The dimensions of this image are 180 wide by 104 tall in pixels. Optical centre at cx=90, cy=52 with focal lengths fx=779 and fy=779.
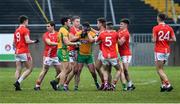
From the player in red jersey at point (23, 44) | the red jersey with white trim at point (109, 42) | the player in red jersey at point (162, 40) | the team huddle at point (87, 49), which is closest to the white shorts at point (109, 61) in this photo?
the team huddle at point (87, 49)

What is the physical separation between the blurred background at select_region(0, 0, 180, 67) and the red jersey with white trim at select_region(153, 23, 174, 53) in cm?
2009

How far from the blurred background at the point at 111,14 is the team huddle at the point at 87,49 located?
19.0 meters

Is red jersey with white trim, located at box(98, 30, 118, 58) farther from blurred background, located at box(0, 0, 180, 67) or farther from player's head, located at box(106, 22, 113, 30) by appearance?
blurred background, located at box(0, 0, 180, 67)

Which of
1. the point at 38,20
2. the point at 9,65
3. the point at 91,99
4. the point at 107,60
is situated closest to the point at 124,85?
the point at 107,60

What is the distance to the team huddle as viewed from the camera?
21.6m

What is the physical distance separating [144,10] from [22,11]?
23.6 ft

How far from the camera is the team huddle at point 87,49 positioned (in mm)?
21609

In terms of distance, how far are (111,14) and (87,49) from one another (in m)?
22.4

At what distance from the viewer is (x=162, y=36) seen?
2155cm

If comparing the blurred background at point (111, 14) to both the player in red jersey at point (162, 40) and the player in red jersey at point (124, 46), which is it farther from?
the player in red jersey at point (162, 40)

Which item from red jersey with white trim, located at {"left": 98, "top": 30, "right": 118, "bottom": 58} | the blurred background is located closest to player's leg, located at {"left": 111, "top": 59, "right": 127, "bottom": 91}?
red jersey with white trim, located at {"left": 98, "top": 30, "right": 118, "bottom": 58}

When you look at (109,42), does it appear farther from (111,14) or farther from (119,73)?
(111,14)

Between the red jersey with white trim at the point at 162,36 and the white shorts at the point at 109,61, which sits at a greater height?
the red jersey with white trim at the point at 162,36

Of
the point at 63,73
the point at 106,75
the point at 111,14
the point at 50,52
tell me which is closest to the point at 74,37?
the point at 63,73
